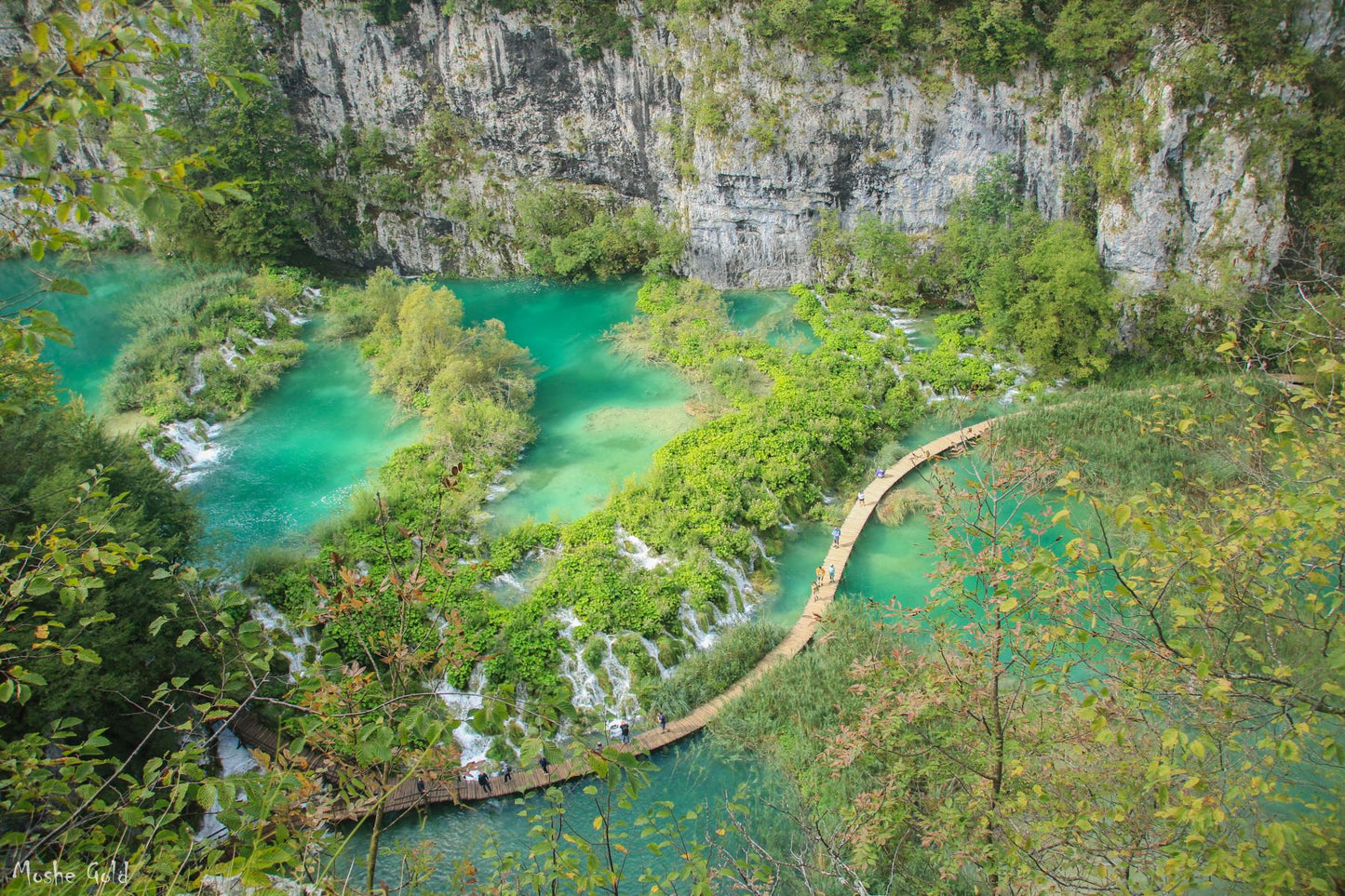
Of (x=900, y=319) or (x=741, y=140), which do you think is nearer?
(x=900, y=319)

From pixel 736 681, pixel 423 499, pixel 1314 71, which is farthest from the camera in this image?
pixel 1314 71

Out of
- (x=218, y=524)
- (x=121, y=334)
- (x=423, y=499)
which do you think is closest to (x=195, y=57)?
(x=121, y=334)

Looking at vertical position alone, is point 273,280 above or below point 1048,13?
below

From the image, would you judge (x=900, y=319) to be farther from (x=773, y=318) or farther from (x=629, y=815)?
(x=629, y=815)

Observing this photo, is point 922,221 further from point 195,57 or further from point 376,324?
point 195,57

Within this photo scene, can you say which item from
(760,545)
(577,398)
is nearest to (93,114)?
(760,545)

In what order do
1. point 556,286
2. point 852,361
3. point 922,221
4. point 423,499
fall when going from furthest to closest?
point 556,286 → point 922,221 → point 852,361 → point 423,499
